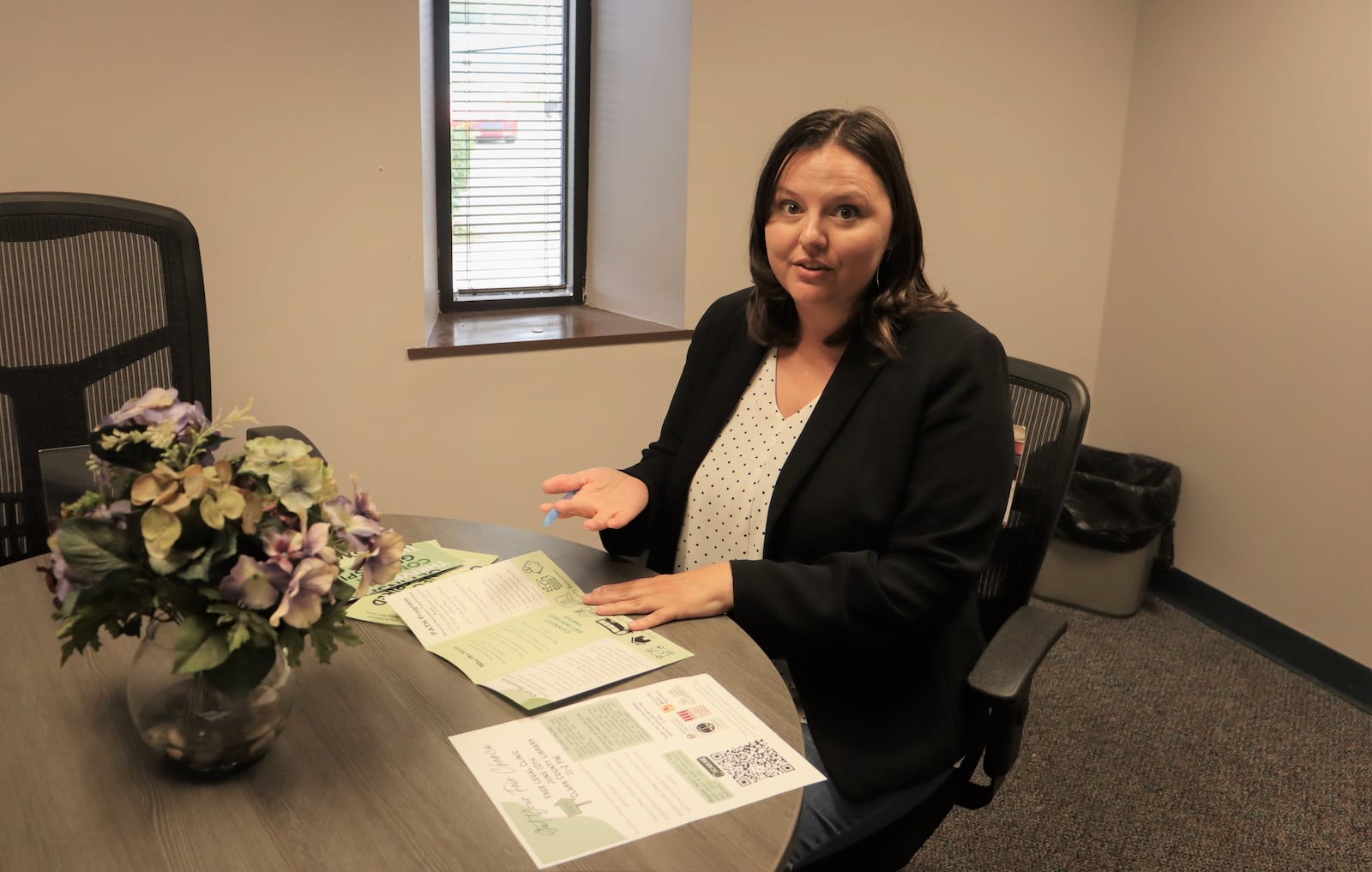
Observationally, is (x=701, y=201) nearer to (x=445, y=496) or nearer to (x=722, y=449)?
(x=445, y=496)

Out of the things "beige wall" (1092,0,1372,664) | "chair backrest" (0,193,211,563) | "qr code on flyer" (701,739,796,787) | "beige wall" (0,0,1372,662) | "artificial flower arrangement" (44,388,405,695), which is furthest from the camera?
"beige wall" (1092,0,1372,664)

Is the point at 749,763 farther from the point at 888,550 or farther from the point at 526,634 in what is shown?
the point at 888,550

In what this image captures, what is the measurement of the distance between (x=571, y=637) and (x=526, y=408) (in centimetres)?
161

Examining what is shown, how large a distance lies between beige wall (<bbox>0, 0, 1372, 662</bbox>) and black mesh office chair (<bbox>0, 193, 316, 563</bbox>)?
586 mm

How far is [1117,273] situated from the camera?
352 cm

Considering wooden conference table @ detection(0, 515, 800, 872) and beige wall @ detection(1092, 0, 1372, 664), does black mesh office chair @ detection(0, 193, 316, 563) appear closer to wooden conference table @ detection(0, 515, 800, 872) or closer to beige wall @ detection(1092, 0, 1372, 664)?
wooden conference table @ detection(0, 515, 800, 872)

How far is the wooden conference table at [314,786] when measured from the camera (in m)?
0.97

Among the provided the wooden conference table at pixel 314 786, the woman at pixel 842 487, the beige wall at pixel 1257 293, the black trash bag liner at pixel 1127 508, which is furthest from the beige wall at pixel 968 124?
the wooden conference table at pixel 314 786

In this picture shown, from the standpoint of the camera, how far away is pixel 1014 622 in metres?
1.52

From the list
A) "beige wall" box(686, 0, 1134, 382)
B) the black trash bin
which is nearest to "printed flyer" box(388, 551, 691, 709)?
"beige wall" box(686, 0, 1134, 382)

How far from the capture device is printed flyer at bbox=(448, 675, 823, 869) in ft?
3.35

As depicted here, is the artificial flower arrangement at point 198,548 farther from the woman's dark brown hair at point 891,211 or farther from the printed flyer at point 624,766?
the woman's dark brown hair at point 891,211

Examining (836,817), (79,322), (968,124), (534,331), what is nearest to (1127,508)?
(968,124)

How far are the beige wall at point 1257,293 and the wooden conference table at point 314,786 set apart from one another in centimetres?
219
